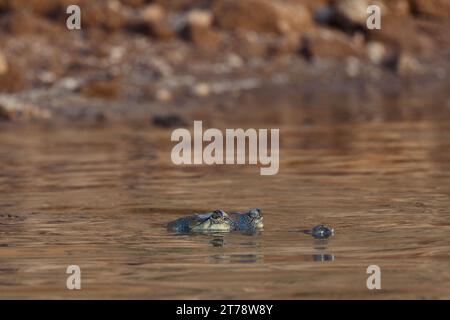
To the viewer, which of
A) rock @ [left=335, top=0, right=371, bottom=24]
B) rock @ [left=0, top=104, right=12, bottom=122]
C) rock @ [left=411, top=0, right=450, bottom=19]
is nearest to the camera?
rock @ [left=0, top=104, right=12, bottom=122]

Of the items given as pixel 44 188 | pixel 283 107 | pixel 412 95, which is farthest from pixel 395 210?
pixel 412 95

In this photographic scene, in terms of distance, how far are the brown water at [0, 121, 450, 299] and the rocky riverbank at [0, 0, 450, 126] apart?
426 centimetres

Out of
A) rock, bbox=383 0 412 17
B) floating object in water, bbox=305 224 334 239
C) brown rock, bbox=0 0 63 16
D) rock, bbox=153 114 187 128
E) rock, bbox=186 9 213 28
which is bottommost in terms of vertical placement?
floating object in water, bbox=305 224 334 239

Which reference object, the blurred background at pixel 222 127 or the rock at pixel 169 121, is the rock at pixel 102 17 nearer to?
the blurred background at pixel 222 127

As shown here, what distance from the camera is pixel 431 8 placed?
2862 centimetres

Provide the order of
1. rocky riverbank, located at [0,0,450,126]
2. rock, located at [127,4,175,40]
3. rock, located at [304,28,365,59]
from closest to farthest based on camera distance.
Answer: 1. rocky riverbank, located at [0,0,450,126]
2. rock, located at [127,4,175,40]
3. rock, located at [304,28,365,59]

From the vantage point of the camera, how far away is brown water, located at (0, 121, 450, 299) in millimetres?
7559

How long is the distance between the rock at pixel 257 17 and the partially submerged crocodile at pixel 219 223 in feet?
54.1

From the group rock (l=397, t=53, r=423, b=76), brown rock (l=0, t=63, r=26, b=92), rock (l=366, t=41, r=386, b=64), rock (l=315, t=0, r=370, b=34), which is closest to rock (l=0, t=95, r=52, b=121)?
brown rock (l=0, t=63, r=26, b=92)

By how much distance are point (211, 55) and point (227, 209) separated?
13855mm

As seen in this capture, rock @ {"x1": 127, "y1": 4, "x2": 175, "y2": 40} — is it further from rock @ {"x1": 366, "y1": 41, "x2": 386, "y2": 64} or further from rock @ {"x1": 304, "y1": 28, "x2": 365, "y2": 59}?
rock @ {"x1": 366, "y1": 41, "x2": 386, "y2": 64}

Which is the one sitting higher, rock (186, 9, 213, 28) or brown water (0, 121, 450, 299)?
rock (186, 9, 213, 28)

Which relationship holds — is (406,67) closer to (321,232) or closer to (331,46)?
(331,46)
